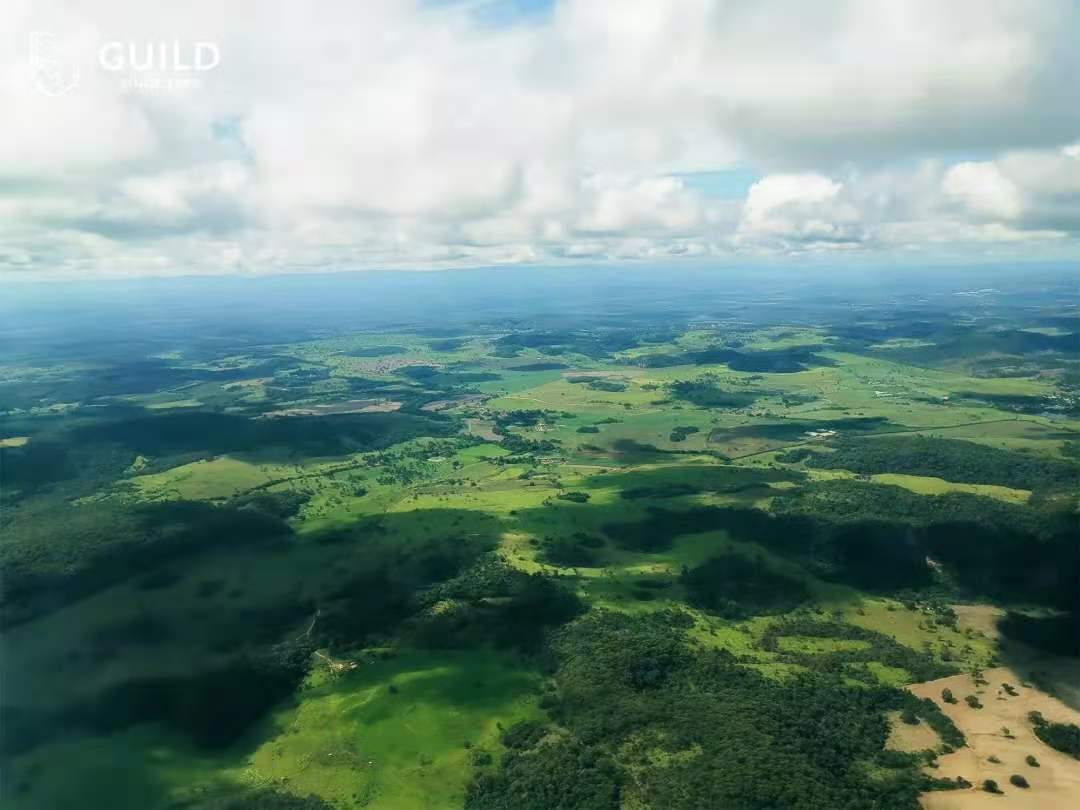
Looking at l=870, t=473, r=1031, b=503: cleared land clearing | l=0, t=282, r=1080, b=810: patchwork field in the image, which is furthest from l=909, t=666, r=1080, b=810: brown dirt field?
l=870, t=473, r=1031, b=503: cleared land clearing

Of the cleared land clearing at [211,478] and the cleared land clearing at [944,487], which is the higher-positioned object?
the cleared land clearing at [944,487]

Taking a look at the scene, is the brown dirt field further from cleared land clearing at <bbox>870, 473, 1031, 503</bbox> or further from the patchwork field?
cleared land clearing at <bbox>870, 473, 1031, 503</bbox>

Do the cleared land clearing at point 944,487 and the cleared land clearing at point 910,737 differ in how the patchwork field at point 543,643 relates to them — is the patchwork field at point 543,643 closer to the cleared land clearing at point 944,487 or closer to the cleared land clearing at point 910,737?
the cleared land clearing at point 910,737

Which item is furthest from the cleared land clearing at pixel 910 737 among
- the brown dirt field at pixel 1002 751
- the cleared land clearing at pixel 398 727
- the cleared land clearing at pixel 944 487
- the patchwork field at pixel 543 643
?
the cleared land clearing at pixel 944 487

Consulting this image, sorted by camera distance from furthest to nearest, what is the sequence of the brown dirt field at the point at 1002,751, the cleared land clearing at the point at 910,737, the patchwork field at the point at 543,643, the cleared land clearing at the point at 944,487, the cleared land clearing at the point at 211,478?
1. the cleared land clearing at the point at 211,478
2. the cleared land clearing at the point at 944,487
3. the cleared land clearing at the point at 910,737
4. the patchwork field at the point at 543,643
5. the brown dirt field at the point at 1002,751

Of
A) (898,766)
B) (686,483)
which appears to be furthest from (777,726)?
(686,483)

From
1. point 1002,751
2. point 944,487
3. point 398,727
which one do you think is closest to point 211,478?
point 398,727

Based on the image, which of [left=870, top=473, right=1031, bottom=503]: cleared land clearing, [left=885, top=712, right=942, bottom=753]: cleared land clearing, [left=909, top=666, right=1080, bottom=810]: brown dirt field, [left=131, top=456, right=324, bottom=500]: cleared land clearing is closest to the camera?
[left=909, top=666, right=1080, bottom=810]: brown dirt field

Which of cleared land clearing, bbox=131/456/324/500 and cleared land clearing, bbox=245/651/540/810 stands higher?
cleared land clearing, bbox=131/456/324/500

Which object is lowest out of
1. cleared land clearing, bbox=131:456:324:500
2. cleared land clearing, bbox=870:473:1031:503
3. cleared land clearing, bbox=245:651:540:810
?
cleared land clearing, bbox=245:651:540:810
